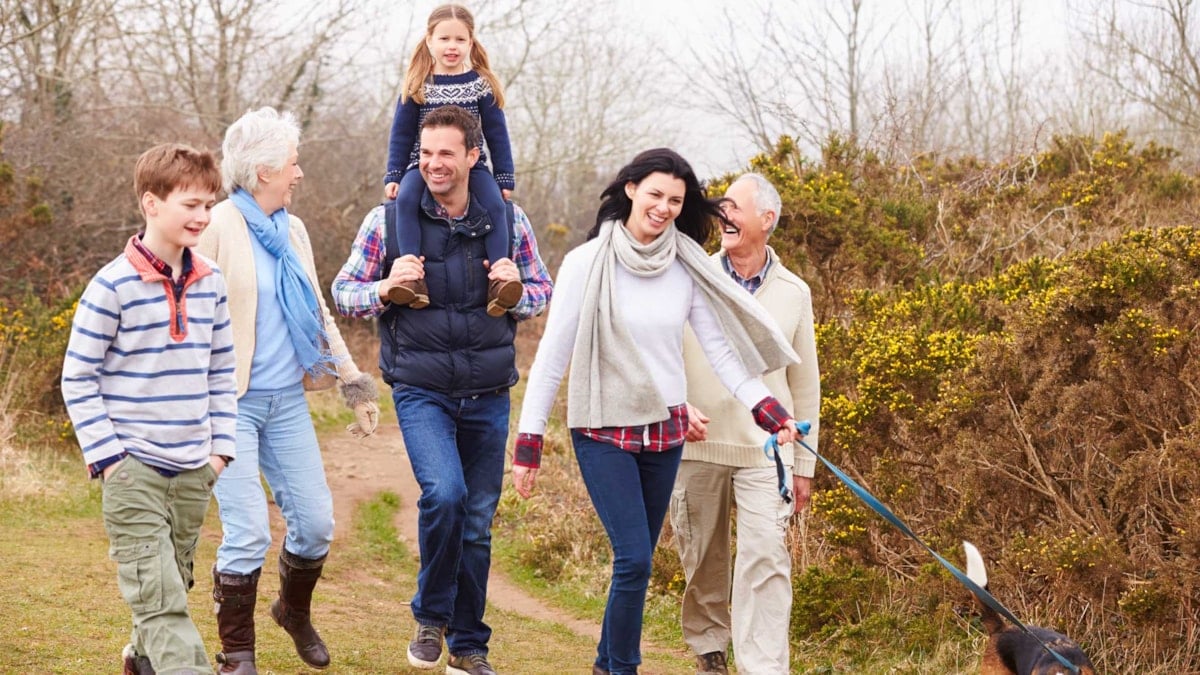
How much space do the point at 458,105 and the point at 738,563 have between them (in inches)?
92.8

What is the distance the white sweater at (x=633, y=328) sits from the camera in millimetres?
4496

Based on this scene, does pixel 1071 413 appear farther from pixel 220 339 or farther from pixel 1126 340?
pixel 220 339

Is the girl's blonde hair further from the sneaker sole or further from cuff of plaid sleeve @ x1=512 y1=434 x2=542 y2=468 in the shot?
the sneaker sole

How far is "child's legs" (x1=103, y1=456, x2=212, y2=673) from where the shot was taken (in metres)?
3.77

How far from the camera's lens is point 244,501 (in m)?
4.48

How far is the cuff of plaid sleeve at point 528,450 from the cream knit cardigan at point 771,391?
3.47 ft

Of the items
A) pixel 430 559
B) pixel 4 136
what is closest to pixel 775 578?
pixel 430 559

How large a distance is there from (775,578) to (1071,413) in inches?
62.2

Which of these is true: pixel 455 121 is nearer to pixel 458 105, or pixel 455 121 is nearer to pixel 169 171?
pixel 458 105

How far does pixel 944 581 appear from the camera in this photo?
601 centimetres

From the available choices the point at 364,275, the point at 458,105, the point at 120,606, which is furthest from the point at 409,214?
the point at 120,606

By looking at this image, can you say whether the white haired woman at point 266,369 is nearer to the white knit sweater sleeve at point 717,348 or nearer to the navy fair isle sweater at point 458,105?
the navy fair isle sweater at point 458,105

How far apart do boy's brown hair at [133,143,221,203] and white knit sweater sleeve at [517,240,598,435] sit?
4.18 ft

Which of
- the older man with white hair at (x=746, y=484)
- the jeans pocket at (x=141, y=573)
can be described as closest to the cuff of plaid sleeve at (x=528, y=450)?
the older man with white hair at (x=746, y=484)
